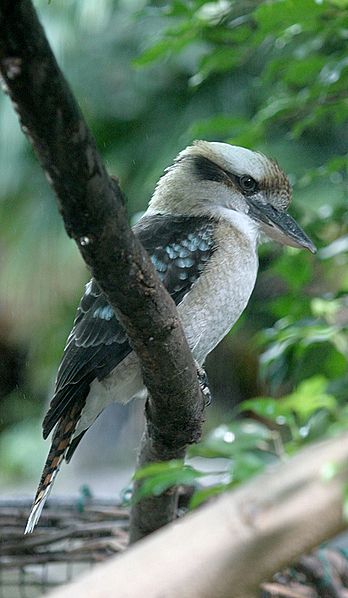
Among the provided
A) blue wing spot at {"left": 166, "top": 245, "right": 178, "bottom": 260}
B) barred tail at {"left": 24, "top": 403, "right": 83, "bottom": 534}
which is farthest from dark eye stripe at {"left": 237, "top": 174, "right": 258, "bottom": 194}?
barred tail at {"left": 24, "top": 403, "right": 83, "bottom": 534}

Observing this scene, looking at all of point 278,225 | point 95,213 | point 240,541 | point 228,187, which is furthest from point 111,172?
point 240,541

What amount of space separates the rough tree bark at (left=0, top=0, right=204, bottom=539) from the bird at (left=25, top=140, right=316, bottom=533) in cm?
28

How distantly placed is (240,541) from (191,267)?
1125 millimetres

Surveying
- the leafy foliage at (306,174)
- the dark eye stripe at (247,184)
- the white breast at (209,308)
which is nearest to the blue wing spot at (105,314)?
the white breast at (209,308)

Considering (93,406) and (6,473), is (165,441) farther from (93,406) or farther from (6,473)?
(6,473)

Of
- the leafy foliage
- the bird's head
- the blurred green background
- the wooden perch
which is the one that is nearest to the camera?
the wooden perch

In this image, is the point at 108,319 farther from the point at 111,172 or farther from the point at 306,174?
the point at 111,172

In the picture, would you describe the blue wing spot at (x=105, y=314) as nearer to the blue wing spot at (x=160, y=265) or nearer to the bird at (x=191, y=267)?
the bird at (x=191, y=267)

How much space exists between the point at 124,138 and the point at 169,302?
3.64 m

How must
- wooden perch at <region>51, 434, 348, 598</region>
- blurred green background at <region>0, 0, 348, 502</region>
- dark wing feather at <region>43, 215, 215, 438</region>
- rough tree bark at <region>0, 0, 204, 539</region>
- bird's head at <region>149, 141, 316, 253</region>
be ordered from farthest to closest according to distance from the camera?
1. blurred green background at <region>0, 0, 348, 502</region>
2. bird's head at <region>149, 141, 316, 253</region>
3. dark wing feather at <region>43, 215, 215, 438</region>
4. rough tree bark at <region>0, 0, 204, 539</region>
5. wooden perch at <region>51, 434, 348, 598</region>

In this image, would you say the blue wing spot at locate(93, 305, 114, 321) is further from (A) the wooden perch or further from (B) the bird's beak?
(A) the wooden perch

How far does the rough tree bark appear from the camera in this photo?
2.42 ft

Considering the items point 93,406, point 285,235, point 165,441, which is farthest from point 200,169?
point 165,441

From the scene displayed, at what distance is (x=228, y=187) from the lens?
6.12 feet
